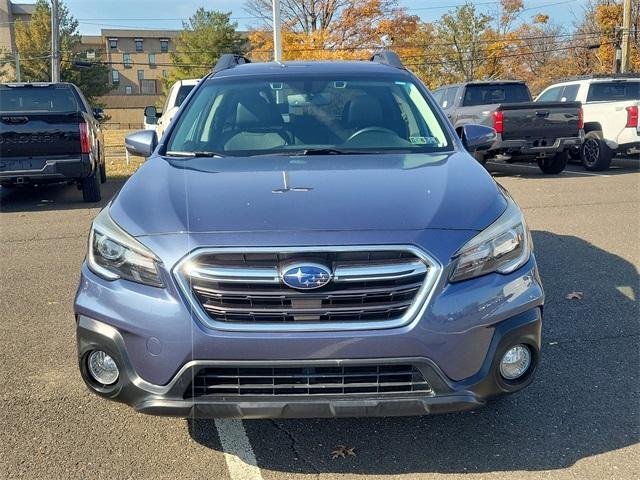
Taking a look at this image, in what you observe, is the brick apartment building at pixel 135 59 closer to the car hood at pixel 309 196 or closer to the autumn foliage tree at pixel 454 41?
the autumn foliage tree at pixel 454 41

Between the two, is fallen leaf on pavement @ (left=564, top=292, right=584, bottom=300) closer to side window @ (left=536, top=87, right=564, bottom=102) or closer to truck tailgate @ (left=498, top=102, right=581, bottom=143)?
truck tailgate @ (left=498, top=102, right=581, bottom=143)

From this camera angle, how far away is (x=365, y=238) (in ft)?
8.38

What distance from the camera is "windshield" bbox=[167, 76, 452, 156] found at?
3873 mm

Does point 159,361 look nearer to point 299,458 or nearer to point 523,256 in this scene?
point 299,458

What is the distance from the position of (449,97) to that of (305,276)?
535 inches

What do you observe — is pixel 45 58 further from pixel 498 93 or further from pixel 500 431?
pixel 500 431

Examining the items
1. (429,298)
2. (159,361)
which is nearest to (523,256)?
(429,298)

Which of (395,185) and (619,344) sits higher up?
(395,185)

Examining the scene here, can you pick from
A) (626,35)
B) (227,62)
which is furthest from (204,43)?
(227,62)

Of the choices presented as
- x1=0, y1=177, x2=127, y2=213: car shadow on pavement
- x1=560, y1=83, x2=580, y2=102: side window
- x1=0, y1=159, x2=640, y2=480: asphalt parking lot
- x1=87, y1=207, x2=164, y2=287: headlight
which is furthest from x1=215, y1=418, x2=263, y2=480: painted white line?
x1=560, y1=83, x2=580, y2=102: side window

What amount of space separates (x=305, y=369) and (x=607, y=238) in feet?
18.4

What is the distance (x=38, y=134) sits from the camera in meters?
9.45

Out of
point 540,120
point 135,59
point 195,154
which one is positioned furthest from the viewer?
point 135,59

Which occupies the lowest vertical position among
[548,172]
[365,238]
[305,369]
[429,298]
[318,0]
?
[548,172]
